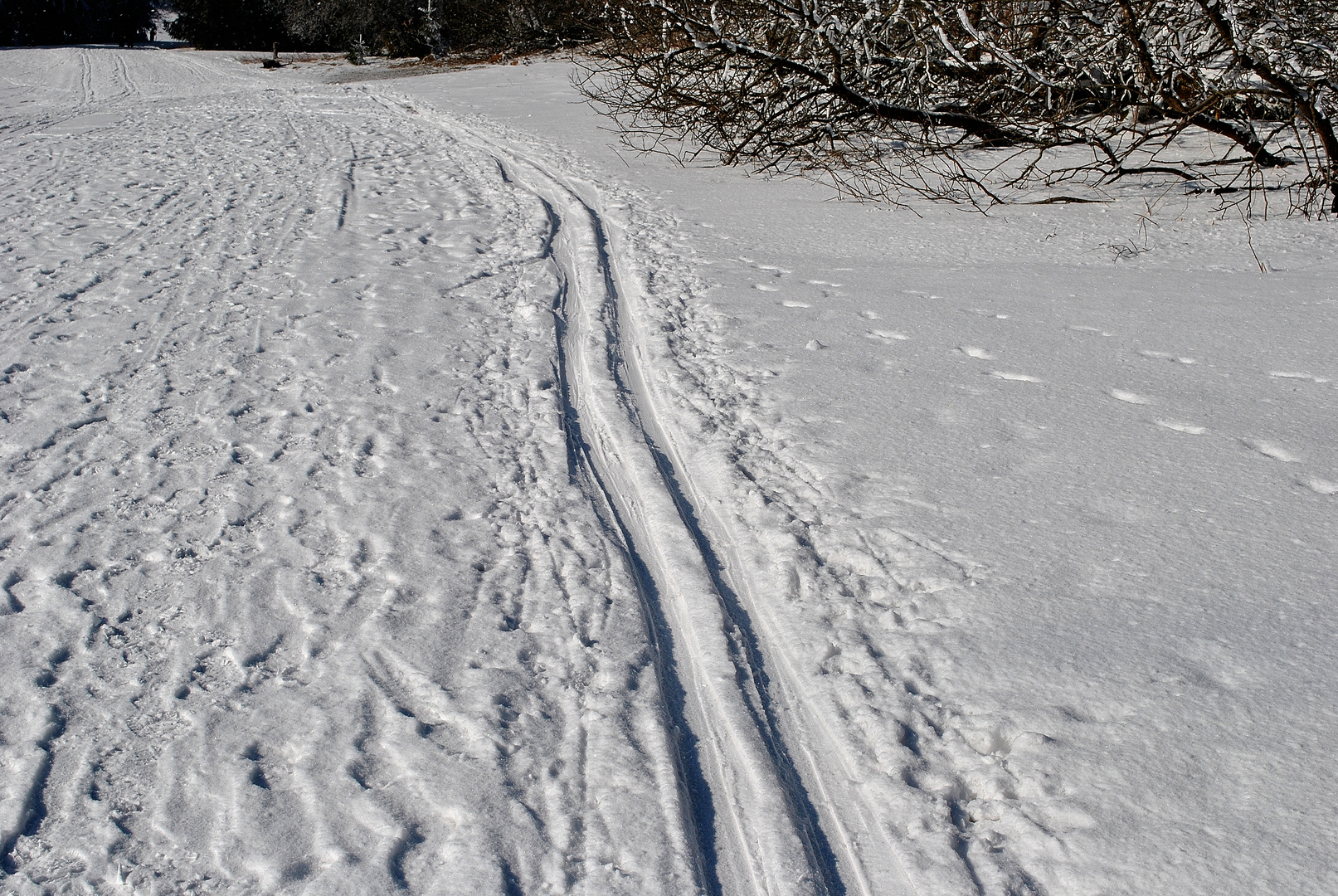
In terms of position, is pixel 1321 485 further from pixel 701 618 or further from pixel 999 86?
pixel 999 86

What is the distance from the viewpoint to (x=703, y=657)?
8.13 ft

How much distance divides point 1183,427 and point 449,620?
9.10ft

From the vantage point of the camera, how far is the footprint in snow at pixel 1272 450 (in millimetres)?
3274

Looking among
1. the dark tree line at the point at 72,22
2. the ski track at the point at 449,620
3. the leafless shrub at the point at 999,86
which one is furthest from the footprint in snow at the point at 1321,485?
the dark tree line at the point at 72,22

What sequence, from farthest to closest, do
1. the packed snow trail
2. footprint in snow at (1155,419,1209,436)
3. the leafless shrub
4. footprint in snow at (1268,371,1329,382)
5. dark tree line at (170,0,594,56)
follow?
dark tree line at (170,0,594,56) < the leafless shrub < footprint in snow at (1268,371,1329,382) < footprint in snow at (1155,419,1209,436) < the packed snow trail

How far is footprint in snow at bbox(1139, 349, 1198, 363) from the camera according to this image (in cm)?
Result: 414

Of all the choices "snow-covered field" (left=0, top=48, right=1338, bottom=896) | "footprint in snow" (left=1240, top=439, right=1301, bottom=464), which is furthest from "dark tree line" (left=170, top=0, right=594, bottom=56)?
"footprint in snow" (left=1240, top=439, right=1301, bottom=464)

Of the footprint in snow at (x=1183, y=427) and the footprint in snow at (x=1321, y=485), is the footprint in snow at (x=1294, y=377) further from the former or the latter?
the footprint in snow at (x=1321, y=485)

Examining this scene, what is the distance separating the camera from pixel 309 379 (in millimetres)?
4043

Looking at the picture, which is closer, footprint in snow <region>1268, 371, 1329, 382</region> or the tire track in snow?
the tire track in snow

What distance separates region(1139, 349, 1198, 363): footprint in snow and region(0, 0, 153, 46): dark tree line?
51.3 m

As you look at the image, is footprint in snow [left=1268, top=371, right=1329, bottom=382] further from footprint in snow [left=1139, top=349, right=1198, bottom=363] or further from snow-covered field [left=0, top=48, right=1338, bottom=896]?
footprint in snow [left=1139, top=349, right=1198, bottom=363]

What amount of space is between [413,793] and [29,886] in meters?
0.71

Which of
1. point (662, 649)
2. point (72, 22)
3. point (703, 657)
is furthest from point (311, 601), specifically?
point (72, 22)
